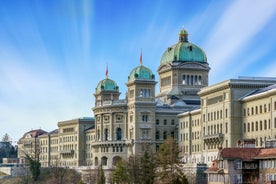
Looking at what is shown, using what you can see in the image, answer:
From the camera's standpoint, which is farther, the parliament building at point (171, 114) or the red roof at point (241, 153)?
the parliament building at point (171, 114)

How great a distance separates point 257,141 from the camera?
13775cm

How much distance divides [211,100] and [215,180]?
39.8 m

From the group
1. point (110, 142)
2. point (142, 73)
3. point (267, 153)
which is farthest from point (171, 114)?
point (267, 153)

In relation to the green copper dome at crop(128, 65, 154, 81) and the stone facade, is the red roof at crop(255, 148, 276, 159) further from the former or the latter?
the green copper dome at crop(128, 65, 154, 81)

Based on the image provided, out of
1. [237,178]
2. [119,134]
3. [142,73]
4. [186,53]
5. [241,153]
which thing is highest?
[186,53]

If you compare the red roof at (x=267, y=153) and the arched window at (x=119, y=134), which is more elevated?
the arched window at (x=119, y=134)

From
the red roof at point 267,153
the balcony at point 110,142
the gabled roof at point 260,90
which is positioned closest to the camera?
the red roof at point 267,153

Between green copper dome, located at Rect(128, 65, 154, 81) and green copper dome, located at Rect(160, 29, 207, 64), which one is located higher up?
green copper dome, located at Rect(160, 29, 207, 64)

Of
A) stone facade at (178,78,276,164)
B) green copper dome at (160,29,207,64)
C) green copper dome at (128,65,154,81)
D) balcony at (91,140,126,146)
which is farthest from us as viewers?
green copper dome at (160,29,207,64)

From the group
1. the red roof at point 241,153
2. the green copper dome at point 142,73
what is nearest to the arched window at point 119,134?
the green copper dome at point 142,73

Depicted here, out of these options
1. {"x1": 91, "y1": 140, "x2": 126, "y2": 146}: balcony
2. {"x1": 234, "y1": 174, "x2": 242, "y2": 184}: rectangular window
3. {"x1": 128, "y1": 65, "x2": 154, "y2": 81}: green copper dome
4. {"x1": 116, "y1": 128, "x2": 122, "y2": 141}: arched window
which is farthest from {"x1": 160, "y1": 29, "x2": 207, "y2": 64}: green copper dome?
{"x1": 234, "y1": 174, "x2": 242, "y2": 184}: rectangular window

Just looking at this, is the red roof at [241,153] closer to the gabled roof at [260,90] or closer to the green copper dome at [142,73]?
the gabled roof at [260,90]

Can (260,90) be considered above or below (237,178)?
above

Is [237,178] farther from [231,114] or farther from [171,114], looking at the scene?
[171,114]
